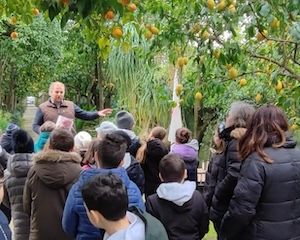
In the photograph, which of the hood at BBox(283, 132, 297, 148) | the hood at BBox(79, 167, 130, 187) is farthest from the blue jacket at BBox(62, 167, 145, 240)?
the hood at BBox(283, 132, 297, 148)

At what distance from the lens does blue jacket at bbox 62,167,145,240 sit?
283 centimetres

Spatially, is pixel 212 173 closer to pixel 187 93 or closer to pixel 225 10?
pixel 187 93

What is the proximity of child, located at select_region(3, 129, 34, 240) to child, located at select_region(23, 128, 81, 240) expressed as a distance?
256 millimetres

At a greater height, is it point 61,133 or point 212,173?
point 61,133

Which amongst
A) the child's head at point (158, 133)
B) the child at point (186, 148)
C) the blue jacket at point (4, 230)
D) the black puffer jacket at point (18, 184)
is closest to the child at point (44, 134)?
the black puffer jacket at point (18, 184)

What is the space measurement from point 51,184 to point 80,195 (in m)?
0.58

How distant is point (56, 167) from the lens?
329cm

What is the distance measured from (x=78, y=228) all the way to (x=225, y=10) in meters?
Result: 1.65

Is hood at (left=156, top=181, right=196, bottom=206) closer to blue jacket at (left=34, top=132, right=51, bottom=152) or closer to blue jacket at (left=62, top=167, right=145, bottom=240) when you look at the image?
blue jacket at (left=62, top=167, right=145, bottom=240)

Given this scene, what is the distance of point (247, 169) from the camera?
2826 millimetres

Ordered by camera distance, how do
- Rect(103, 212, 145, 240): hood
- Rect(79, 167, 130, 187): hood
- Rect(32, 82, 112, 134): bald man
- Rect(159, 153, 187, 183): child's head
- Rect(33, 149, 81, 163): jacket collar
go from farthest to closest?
Rect(32, 82, 112, 134): bald man → Rect(159, 153, 187, 183): child's head → Rect(33, 149, 81, 163): jacket collar → Rect(79, 167, 130, 187): hood → Rect(103, 212, 145, 240): hood

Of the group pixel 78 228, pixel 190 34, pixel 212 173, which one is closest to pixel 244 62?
pixel 190 34

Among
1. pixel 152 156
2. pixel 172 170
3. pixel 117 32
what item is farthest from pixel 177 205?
pixel 152 156

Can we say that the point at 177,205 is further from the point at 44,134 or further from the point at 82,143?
the point at 44,134
